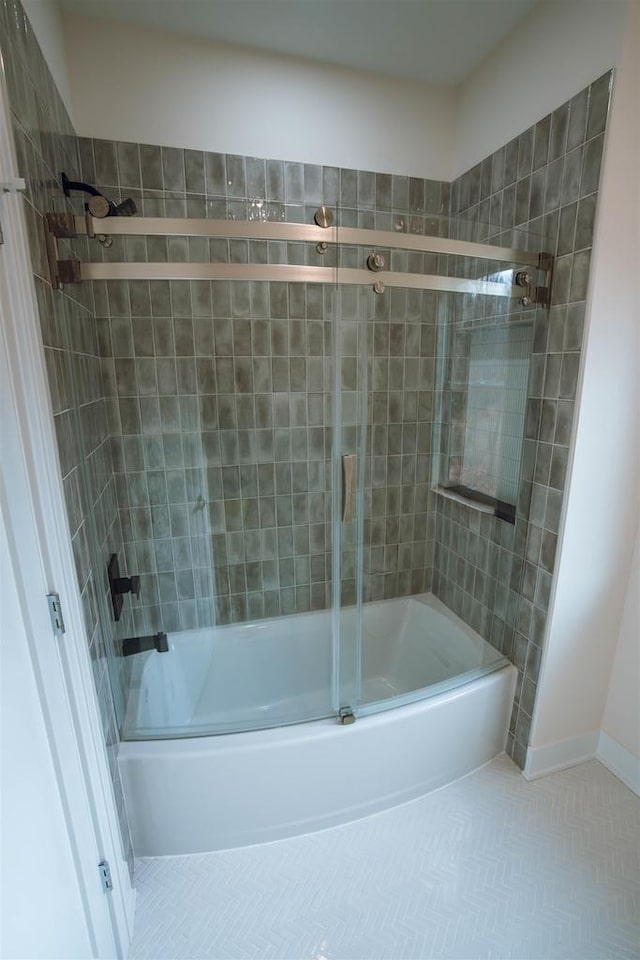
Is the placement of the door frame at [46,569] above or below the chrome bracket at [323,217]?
below

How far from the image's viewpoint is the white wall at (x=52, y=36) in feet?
3.66

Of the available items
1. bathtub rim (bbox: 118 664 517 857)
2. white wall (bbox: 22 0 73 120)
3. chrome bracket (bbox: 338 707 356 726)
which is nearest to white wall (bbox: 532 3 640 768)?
bathtub rim (bbox: 118 664 517 857)

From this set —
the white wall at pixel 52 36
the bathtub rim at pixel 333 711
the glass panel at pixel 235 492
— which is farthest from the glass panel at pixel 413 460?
the white wall at pixel 52 36

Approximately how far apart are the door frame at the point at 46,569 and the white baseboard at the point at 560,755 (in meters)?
1.47

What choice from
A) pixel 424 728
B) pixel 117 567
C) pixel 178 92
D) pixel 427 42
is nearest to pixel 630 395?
pixel 424 728

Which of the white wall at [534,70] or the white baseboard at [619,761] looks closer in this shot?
the white wall at [534,70]

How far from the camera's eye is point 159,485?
1800mm

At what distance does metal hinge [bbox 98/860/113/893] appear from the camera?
1.04m

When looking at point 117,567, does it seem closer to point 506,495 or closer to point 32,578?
point 32,578

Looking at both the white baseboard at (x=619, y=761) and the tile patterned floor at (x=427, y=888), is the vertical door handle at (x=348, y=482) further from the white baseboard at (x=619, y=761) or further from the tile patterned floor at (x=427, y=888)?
the white baseboard at (x=619, y=761)

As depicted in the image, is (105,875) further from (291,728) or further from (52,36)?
(52,36)

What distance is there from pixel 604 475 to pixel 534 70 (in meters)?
1.46

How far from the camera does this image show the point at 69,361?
3.65 feet

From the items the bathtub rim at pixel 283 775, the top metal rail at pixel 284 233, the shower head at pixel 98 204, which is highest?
the shower head at pixel 98 204
